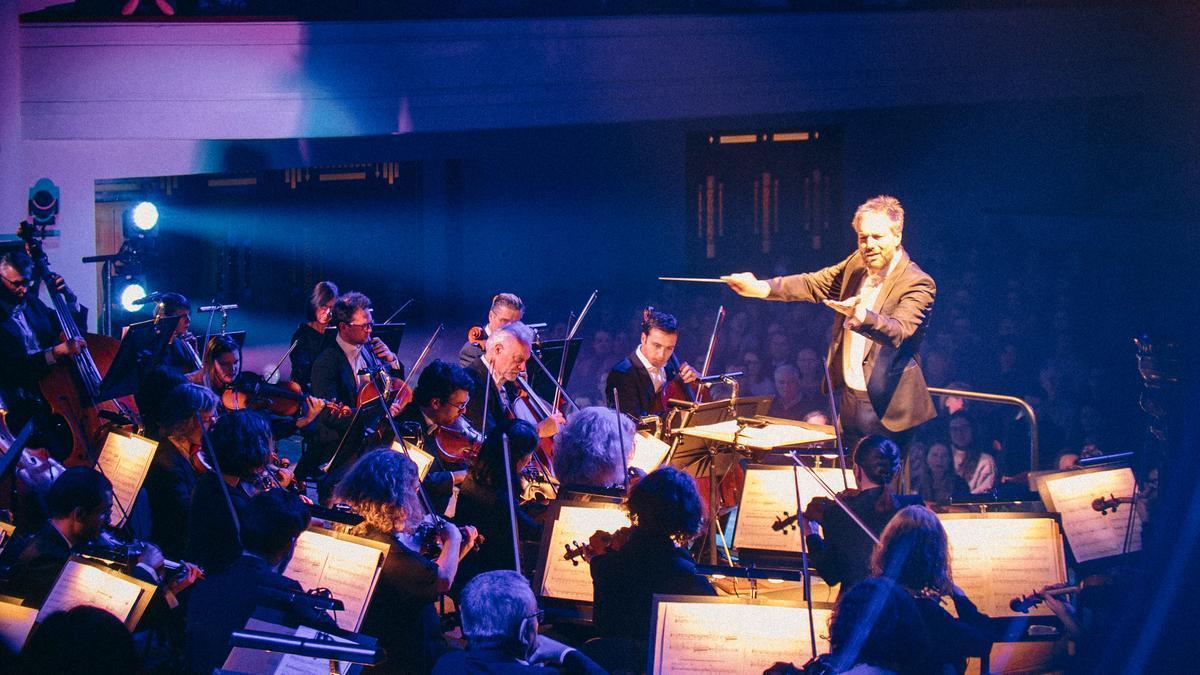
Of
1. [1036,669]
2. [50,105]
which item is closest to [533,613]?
[1036,669]

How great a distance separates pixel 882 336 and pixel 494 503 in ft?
4.87

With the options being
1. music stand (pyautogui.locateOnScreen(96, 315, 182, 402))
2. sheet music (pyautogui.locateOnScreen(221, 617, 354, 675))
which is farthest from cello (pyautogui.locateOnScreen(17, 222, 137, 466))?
sheet music (pyautogui.locateOnScreen(221, 617, 354, 675))

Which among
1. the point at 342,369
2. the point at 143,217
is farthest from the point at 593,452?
the point at 143,217

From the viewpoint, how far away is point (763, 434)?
4.00m

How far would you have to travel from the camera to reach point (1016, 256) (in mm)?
7965

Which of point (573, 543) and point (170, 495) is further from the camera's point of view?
point (170, 495)

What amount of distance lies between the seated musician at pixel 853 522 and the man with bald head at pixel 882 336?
0.56 m

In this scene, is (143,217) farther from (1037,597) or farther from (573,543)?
(1037,597)

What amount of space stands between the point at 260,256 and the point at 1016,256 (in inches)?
222

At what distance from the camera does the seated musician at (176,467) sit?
11.9 ft

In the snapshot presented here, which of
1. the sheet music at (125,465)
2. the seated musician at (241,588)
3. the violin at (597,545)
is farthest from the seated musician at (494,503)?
the sheet music at (125,465)

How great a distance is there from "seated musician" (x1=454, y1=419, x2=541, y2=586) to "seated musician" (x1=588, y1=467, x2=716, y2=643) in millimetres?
646

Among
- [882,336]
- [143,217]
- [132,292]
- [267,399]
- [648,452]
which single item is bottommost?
[648,452]

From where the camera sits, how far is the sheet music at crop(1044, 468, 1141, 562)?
346cm
